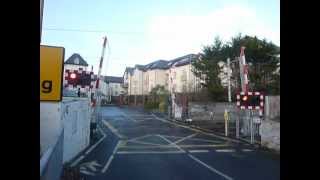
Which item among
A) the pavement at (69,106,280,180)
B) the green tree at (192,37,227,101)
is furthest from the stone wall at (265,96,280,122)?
the green tree at (192,37,227,101)

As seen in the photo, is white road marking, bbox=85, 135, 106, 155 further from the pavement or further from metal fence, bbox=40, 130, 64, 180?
metal fence, bbox=40, 130, 64, 180

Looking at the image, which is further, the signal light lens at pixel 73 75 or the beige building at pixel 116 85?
the beige building at pixel 116 85

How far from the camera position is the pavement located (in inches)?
478

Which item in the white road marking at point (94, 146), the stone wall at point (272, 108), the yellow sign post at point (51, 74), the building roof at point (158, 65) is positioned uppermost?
the building roof at point (158, 65)

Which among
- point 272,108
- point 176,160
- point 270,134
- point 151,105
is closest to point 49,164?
point 176,160

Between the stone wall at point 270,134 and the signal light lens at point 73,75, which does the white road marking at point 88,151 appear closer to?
the signal light lens at point 73,75

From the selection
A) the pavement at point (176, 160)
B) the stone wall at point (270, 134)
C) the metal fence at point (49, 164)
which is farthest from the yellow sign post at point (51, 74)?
the stone wall at point (270, 134)

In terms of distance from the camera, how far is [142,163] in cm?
1438

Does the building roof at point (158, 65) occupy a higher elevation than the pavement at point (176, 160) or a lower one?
A: higher

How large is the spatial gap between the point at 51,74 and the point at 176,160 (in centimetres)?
740

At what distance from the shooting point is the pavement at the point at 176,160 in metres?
12.1

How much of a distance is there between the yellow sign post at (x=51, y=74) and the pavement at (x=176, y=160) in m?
3.51

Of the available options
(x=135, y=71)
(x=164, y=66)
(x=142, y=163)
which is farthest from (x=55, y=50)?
(x=135, y=71)
